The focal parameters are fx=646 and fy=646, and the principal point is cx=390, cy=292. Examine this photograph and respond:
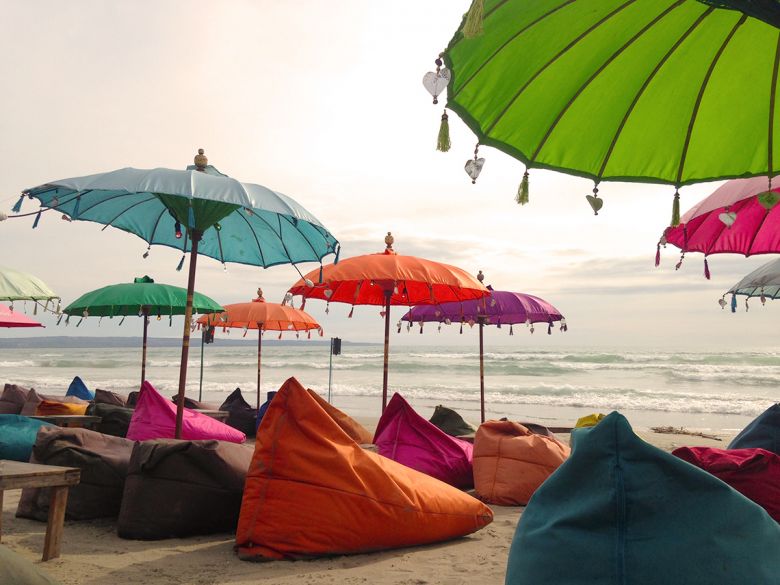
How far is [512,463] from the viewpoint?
521 cm

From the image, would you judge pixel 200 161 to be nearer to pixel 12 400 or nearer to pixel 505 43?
pixel 505 43

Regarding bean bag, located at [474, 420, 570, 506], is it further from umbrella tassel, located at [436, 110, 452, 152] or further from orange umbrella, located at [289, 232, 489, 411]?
umbrella tassel, located at [436, 110, 452, 152]

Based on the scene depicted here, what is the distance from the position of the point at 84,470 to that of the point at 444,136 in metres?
3.22

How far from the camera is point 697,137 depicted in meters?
3.04

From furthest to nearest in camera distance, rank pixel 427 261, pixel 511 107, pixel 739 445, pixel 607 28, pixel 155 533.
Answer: pixel 427 261, pixel 739 445, pixel 155 533, pixel 511 107, pixel 607 28

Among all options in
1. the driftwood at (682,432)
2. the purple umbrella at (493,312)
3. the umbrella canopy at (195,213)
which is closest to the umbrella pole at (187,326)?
the umbrella canopy at (195,213)

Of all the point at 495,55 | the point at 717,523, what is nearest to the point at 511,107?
the point at 495,55

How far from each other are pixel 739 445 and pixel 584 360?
127 feet

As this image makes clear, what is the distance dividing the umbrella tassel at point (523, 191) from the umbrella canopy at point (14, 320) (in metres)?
8.96

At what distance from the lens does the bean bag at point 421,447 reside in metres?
5.46

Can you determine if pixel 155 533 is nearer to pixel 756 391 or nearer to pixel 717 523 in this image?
pixel 717 523

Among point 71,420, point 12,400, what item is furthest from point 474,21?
point 12,400

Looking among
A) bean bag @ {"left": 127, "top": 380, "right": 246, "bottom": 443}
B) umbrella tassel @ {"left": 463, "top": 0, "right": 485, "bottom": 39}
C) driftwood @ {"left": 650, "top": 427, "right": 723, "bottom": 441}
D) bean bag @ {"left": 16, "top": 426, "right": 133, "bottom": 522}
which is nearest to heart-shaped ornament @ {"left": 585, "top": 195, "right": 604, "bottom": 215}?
umbrella tassel @ {"left": 463, "top": 0, "right": 485, "bottom": 39}

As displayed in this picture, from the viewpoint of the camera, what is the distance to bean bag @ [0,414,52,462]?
518cm
